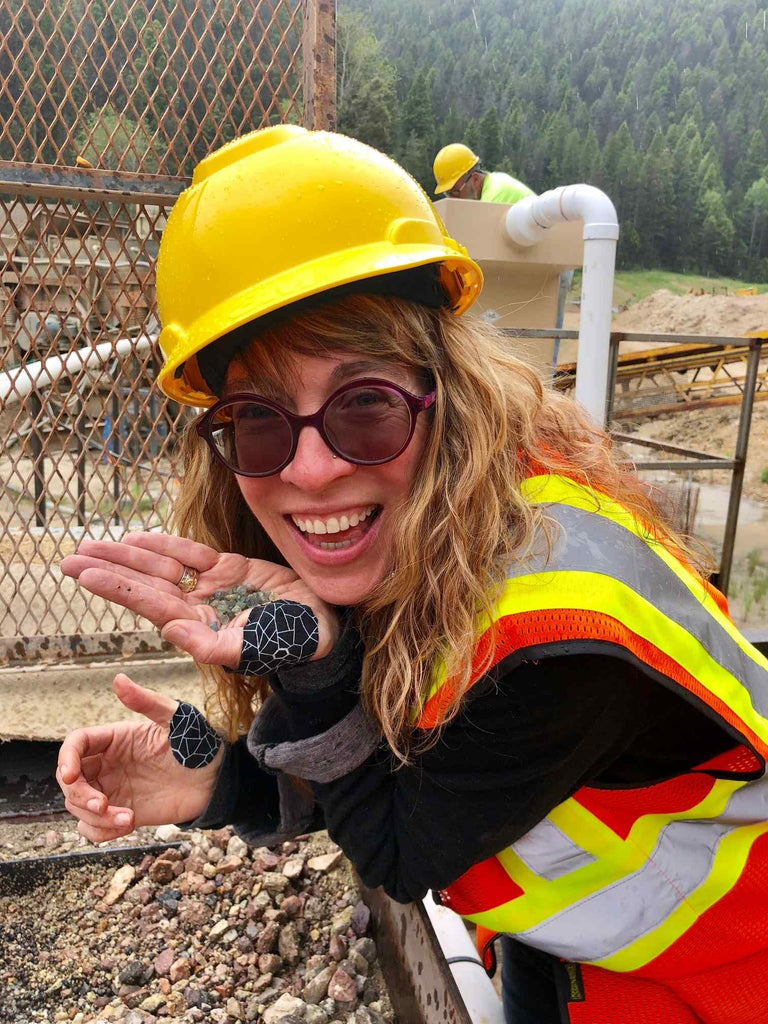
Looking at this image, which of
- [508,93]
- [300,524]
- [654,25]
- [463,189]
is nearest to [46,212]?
[300,524]

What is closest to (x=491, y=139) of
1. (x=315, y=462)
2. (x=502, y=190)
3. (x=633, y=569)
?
(x=502, y=190)

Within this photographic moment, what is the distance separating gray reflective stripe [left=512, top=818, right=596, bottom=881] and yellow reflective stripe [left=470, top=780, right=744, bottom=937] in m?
0.01

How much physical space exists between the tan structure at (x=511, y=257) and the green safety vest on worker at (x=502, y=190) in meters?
0.65

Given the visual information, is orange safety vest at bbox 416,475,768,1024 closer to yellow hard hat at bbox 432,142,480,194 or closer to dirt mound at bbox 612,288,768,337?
yellow hard hat at bbox 432,142,480,194

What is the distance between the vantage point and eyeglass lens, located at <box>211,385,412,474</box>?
1321 mm

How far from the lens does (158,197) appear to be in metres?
3.26

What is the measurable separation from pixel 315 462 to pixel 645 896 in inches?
37.9

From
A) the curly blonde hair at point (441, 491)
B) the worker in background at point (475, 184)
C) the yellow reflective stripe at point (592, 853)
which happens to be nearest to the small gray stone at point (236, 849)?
the yellow reflective stripe at point (592, 853)

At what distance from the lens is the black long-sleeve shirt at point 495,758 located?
1.20 m

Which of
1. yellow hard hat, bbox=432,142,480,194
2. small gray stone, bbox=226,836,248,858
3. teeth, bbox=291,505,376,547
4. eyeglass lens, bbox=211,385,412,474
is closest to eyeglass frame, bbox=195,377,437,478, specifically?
eyeglass lens, bbox=211,385,412,474

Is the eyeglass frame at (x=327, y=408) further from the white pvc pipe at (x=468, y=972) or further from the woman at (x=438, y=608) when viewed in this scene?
the white pvc pipe at (x=468, y=972)

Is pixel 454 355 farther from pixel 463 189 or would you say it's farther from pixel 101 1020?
pixel 463 189

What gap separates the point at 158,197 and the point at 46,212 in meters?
0.49

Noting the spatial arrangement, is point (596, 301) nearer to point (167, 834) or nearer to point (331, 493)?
point (167, 834)
